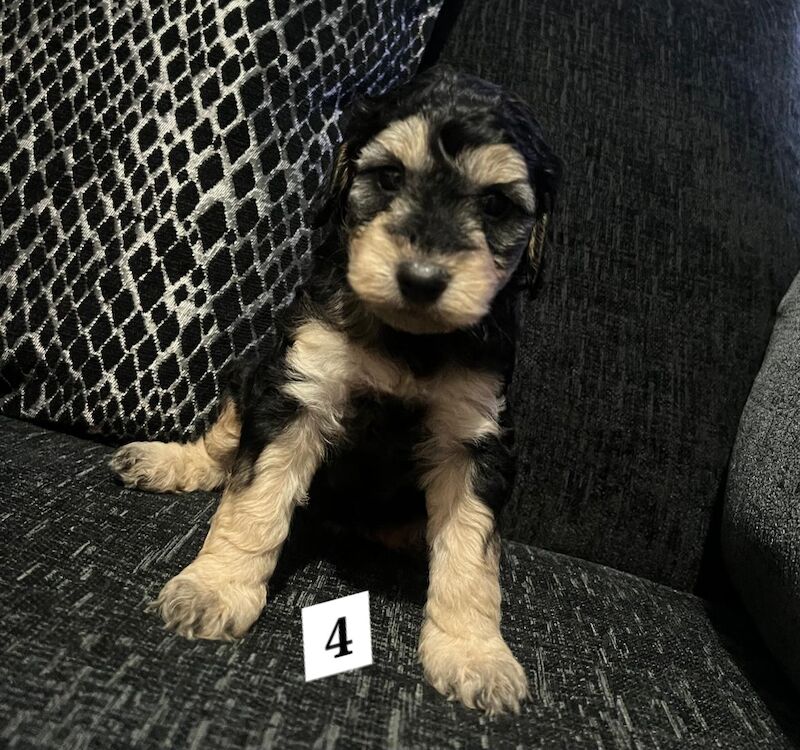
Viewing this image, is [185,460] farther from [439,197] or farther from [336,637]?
[439,197]

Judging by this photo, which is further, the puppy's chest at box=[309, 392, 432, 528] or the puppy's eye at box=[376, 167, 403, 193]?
the puppy's chest at box=[309, 392, 432, 528]

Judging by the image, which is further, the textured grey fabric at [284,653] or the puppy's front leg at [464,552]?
the puppy's front leg at [464,552]

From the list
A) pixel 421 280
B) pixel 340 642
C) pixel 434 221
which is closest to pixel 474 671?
pixel 340 642

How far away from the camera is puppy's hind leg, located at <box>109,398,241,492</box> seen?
65.6 inches

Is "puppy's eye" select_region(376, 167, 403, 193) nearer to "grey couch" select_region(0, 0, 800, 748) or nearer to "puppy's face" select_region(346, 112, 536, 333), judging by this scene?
"puppy's face" select_region(346, 112, 536, 333)

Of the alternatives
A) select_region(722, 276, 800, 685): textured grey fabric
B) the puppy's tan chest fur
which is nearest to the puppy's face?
the puppy's tan chest fur

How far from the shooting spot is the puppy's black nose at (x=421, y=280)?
1160 mm

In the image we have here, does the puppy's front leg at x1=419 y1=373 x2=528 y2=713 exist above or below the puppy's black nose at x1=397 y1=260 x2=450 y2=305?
below

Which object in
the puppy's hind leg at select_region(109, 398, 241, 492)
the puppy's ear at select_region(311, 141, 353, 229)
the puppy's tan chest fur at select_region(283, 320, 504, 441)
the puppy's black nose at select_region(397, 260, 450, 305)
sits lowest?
the puppy's hind leg at select_region(109, 398, 241, 492)

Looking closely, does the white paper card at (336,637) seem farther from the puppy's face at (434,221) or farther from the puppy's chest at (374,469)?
the puppy's face at (434,221)

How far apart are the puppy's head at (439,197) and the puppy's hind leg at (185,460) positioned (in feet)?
2.04

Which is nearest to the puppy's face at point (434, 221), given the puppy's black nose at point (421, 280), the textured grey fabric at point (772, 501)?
the puppy's black nose at point (421, 280)

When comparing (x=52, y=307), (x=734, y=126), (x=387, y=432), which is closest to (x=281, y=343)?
(x=387, y=432)

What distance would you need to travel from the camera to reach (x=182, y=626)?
3.90 feet
